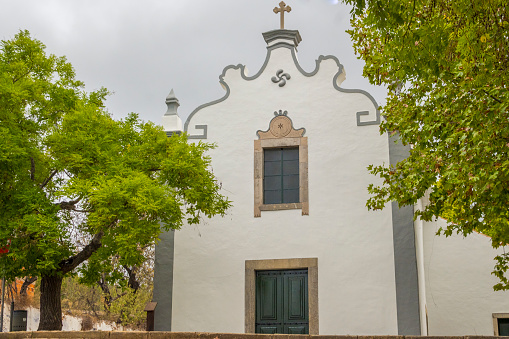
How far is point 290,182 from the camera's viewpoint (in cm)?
1540

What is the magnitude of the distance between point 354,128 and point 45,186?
6.89m

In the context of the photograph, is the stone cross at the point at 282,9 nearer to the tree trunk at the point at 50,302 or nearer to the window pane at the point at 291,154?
the window pane at the point at 291,154

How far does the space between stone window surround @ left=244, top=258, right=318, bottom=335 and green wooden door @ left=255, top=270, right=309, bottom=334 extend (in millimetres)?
129

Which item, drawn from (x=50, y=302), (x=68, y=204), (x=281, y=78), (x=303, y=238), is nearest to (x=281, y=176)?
(x=303, y=238)

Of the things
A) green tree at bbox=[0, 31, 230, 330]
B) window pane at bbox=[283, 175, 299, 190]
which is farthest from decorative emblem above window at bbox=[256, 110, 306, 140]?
green tree at bbox=[0, 31, 230, 330]

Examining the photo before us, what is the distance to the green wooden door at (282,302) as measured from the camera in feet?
47.8

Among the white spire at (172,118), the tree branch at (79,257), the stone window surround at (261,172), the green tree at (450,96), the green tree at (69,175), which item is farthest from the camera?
the white spire at (172,118)

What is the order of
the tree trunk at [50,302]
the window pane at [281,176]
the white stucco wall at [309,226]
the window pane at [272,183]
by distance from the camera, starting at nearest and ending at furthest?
the tree trunk at [50,302] → the white stucco wall at [309,226] → the window pane at [281,176] → the window pane at [272,183]

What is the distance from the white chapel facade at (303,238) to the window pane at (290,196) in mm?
23

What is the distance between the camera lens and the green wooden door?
47.8ft

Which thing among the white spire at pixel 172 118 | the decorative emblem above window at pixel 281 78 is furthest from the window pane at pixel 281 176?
the white spire at pixel 172 118

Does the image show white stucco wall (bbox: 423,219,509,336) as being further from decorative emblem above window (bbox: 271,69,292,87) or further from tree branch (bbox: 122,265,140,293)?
tree branch (bbox: 122,265,140,293)

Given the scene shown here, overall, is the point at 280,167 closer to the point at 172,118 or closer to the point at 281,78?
the point at 281,78

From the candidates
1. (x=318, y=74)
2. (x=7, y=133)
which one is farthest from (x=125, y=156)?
(x=318, y=74)
